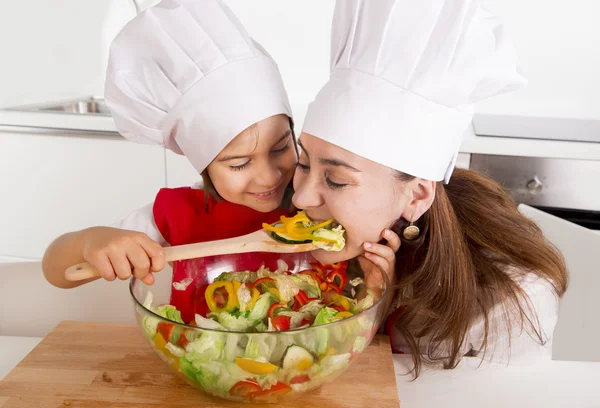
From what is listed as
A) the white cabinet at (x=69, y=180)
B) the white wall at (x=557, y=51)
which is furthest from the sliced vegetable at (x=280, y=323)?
the white wall at (x=557, y=51)

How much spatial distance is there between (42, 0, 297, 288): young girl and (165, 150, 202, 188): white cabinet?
3.28 feet

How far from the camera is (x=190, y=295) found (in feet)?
→ 3.07

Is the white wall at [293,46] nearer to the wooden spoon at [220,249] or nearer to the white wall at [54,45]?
the white wall at [54,45]

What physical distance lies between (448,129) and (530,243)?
0.33 meters

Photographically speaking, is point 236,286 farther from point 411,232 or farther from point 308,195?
point 411,232

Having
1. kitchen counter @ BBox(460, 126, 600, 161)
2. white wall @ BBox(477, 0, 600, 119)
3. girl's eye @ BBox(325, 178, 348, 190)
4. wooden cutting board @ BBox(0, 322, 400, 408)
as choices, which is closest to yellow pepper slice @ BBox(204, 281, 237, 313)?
wooden cutting board @ BBox(0, 322, 400, 408)

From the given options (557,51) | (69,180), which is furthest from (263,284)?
(557,51)

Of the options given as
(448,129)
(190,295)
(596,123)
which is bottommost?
(596,123)

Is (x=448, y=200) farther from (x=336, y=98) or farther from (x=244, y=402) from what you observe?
(x=244, y=402)

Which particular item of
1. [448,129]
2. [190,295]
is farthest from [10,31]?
[448,129]

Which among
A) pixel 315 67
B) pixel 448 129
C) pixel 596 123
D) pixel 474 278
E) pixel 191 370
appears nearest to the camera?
pixel 191 370

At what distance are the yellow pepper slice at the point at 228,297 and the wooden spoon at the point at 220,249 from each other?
0.16 ft

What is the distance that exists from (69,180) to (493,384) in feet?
5.89

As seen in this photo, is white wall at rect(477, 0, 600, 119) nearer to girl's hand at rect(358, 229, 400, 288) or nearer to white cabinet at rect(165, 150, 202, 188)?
white cabinet at rect(165, 150, 202, 188)
